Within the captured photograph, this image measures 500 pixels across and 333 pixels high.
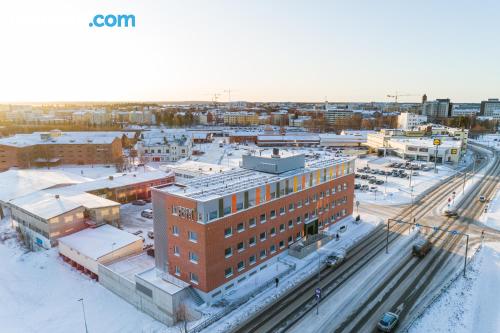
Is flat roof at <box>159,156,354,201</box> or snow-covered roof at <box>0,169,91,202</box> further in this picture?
snow-covered roof at <box>0,169,91,202</box>

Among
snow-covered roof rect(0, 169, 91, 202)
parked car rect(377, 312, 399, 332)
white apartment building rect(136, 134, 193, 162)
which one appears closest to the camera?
parked car rect(377, 312, 399, 332)

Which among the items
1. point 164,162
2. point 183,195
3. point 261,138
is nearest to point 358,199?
point 183,195

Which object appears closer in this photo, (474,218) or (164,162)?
(474,218)

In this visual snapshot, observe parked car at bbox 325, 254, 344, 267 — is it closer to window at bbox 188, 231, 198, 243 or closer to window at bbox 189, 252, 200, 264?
window at bbox 189, 252, 200, 264

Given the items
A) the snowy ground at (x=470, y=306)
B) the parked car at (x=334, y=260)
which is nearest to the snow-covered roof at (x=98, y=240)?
the parked car at (x=334, y=260)

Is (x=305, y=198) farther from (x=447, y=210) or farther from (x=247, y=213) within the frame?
(x=447, y=210)

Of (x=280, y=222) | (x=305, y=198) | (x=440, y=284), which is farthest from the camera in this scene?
(x=305, y=198)

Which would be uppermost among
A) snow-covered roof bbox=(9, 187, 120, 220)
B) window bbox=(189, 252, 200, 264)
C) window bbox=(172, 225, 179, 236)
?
window bbox=(172, 225, 179, 236)

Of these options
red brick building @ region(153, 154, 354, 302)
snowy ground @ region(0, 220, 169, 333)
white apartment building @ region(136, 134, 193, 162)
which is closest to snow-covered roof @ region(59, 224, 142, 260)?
snowy ground @ region(0, 220, 169, 333)
